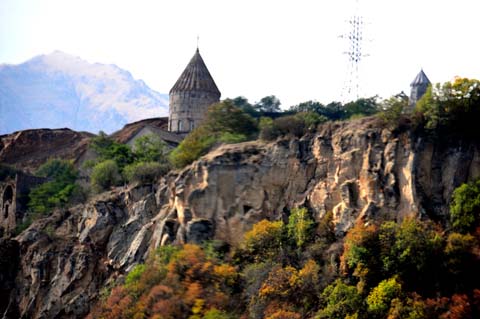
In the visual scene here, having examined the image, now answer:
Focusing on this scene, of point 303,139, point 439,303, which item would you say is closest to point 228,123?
point 303,139

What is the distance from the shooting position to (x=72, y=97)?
153m

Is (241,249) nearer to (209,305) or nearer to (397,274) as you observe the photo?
(209,305)

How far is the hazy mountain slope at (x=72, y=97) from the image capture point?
472 ft

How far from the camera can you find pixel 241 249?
39750mm

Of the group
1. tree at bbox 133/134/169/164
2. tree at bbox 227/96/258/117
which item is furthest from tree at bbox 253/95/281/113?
tree at bbox 133/134/169/164

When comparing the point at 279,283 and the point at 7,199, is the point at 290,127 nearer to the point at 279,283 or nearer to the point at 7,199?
the point at 279,283

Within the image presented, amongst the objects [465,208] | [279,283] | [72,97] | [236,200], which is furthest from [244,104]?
[72,97]

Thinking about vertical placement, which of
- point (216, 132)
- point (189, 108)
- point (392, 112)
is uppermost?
point (189, 108)

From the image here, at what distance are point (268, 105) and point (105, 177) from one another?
1185 centimetres

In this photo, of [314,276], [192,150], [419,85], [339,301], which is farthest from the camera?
[419,85]

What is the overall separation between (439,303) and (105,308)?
48.7 ft

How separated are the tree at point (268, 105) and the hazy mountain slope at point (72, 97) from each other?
3231 inches

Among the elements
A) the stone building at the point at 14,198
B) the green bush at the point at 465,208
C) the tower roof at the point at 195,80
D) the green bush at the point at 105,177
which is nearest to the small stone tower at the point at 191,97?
A: the tower roof at the point at 195,80

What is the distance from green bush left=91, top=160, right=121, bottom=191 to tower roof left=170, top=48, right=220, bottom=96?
33.7ft
